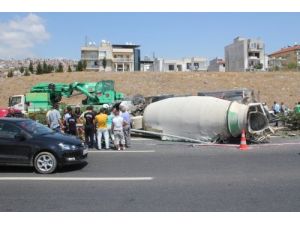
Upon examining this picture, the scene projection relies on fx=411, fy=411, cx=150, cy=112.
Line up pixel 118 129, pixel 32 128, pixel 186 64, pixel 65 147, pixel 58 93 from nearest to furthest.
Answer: pixel 65 147 → pixel 32 128 → pixel 118 129 → pixel 58 93 → pixel 186 64

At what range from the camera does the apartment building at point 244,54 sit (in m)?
114

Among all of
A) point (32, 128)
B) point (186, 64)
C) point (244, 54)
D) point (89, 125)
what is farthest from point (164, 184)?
point (186, 64)

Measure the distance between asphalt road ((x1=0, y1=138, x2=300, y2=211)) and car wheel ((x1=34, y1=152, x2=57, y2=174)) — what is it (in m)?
0.26

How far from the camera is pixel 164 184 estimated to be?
9219 millimetres

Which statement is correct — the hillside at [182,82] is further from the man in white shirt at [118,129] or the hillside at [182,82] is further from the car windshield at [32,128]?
the car windshield at [32,128]

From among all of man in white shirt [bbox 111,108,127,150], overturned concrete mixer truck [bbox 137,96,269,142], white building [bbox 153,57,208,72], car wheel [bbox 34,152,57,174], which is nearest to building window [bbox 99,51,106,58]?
white building [bbox 153,57,208,72]

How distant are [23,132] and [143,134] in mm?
9159

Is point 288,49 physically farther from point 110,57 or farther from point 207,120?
point 207,120

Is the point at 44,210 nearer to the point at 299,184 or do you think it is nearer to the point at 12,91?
the point at 299,184

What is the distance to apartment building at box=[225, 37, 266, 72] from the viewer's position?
114375mm

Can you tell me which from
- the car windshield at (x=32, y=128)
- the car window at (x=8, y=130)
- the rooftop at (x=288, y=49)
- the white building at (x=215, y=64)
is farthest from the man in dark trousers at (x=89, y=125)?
the rooftop at (x=288, y=49)

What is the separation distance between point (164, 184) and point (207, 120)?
304 inches

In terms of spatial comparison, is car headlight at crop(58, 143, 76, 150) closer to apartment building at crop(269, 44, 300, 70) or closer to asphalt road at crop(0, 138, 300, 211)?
asphalt road at crop(0, 138, 300, 211)

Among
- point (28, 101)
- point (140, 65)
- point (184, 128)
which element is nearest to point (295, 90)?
point (28, 101)
